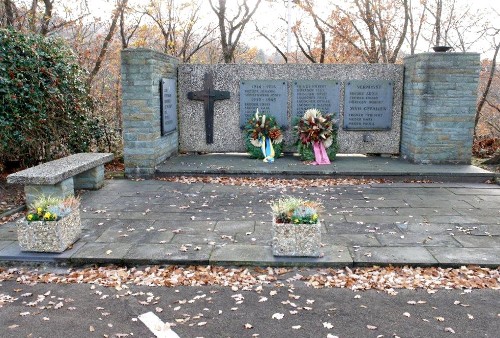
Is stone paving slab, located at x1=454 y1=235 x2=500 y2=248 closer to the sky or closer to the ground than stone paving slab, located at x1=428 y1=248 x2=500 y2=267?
closer to the sky

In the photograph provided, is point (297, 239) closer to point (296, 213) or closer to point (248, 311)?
point (296, 213)

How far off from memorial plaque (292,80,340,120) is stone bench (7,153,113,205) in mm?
4301

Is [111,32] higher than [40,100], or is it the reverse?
[111,32]

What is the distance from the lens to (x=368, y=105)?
966cm

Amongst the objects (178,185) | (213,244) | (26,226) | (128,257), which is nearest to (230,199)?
(178,185)

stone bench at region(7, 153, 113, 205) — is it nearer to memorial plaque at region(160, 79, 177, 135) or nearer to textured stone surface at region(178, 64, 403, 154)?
memorial plaque at region(160, 79, 177, 135)

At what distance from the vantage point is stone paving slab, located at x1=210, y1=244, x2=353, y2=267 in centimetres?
430

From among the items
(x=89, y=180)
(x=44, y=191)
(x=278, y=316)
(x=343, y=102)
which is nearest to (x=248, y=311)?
(x=278, y=316)

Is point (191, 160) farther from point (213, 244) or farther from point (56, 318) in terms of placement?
point (56, 318)

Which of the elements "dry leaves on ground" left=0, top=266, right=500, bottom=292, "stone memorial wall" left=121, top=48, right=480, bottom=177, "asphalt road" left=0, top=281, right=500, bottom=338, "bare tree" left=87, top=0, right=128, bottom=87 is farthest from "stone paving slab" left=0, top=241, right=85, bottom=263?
"bare tree" left=87, top=0, right=128, bottom=87

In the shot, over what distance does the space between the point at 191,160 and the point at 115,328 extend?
6198mm

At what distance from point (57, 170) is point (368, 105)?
253 inches

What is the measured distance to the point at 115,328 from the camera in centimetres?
326

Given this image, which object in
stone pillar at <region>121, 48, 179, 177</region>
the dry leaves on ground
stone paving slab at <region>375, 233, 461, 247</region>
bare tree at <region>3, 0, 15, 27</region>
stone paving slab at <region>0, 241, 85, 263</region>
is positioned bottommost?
the dry leaves on ground
